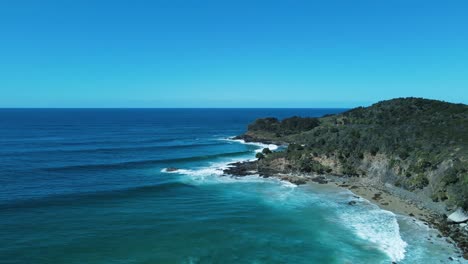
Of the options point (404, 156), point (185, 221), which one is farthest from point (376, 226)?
point (404, 156)

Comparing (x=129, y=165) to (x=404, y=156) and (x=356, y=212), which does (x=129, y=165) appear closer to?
(x=356, y=212)

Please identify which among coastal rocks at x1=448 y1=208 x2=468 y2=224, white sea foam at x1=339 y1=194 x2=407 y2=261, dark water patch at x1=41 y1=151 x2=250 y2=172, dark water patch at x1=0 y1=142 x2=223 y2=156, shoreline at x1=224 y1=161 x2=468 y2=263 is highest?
dark water patch at x1=0 y1=142 x2=223 y2=156

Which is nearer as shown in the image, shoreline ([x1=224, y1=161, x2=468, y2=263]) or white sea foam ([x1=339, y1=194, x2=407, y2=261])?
white sea foam ([x1=339, y1=194, x2=407, y2=261])

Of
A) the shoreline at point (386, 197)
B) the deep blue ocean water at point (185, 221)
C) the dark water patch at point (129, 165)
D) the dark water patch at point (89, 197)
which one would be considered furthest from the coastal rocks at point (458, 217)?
the dark water patch at point (129, 165)

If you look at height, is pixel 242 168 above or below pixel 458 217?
above

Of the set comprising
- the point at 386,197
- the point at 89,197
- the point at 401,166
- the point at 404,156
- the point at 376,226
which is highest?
the point at 404,156

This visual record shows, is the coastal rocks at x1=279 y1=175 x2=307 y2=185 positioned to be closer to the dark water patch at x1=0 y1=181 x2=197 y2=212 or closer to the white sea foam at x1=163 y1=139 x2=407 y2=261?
the white sea foam at x1=163 y1=139 x2=407 y2=261

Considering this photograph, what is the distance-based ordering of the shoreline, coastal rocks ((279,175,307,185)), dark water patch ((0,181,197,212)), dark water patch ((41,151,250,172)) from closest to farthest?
the shoreline, dark water patch ((0,181,197,212)), coastal rocks ((279,175,307,185)), dark water patch ((41,151,250,172))

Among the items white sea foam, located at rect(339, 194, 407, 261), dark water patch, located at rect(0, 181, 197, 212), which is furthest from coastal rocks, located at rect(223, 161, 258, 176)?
white sea foam, located at rect(339, 194, 407, 261)

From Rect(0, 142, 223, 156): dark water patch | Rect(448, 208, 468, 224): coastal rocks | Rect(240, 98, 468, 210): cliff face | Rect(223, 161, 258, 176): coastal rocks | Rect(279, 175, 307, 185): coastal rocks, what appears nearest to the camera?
Rect(448, 208, 468, 224): coastal rocks

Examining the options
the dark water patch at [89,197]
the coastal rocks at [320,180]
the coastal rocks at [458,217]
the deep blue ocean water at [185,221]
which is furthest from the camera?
the coastal rocks at [320,180]

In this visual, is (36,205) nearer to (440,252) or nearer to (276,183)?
(276,183)

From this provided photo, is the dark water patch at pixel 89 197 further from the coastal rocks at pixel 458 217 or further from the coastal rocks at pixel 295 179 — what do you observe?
the coastal rocks at pixel 458 217
